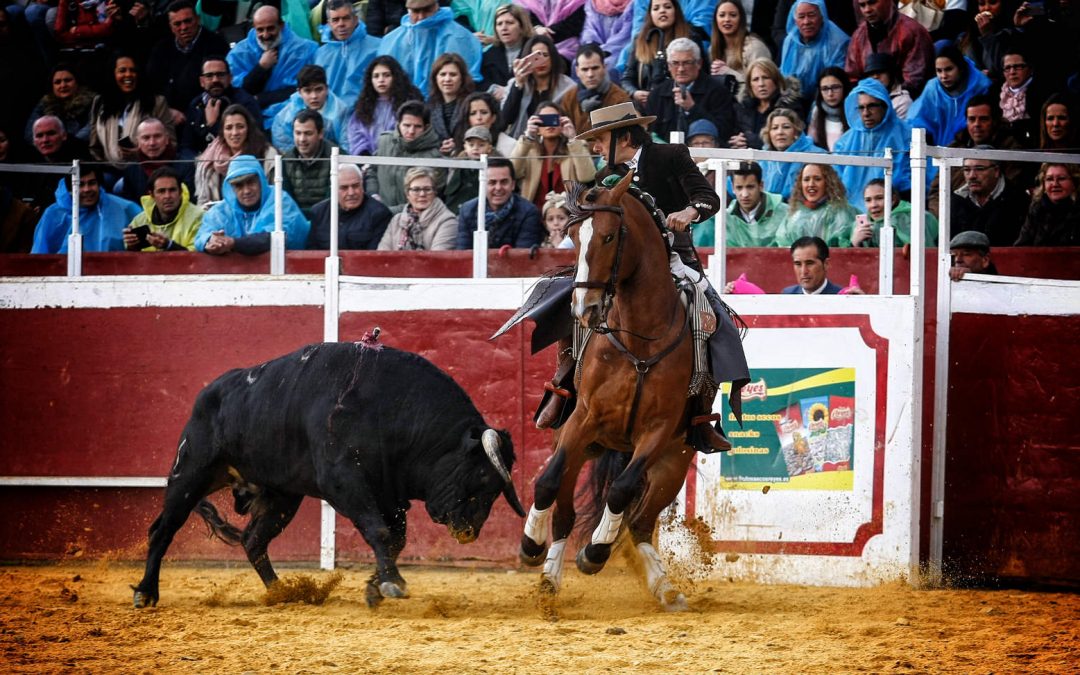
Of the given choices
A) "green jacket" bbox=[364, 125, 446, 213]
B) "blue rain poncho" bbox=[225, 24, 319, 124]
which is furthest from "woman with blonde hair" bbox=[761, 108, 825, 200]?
"blue rain poncho" bbox=[225, 24, 319, 124]

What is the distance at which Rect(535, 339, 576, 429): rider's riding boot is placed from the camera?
22.6 ft

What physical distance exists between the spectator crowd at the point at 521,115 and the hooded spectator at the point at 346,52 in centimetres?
2

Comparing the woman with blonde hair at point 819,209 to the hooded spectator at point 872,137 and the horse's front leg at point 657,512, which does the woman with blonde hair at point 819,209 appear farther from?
the horse's front leg at point 657,512

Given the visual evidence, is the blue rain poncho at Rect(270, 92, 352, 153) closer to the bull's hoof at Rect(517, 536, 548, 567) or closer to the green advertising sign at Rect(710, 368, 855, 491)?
the green advertising sign at Rect(710, 368, 855, 491)

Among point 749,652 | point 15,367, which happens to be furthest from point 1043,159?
point 15,367

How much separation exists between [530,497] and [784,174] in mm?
3031

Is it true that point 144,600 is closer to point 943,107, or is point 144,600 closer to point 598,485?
point 598,485

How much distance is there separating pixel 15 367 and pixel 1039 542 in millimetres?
6836

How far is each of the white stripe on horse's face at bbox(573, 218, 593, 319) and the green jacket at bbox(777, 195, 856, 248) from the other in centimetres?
342

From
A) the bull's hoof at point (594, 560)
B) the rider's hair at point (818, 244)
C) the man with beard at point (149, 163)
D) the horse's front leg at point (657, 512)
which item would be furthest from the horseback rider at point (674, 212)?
the man with beard at point (149, 163)

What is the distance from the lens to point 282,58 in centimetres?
1198

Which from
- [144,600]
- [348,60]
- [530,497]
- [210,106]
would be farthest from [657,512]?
[210,106]

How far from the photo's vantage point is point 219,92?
38.3 feet

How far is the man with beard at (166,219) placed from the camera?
10156mm
